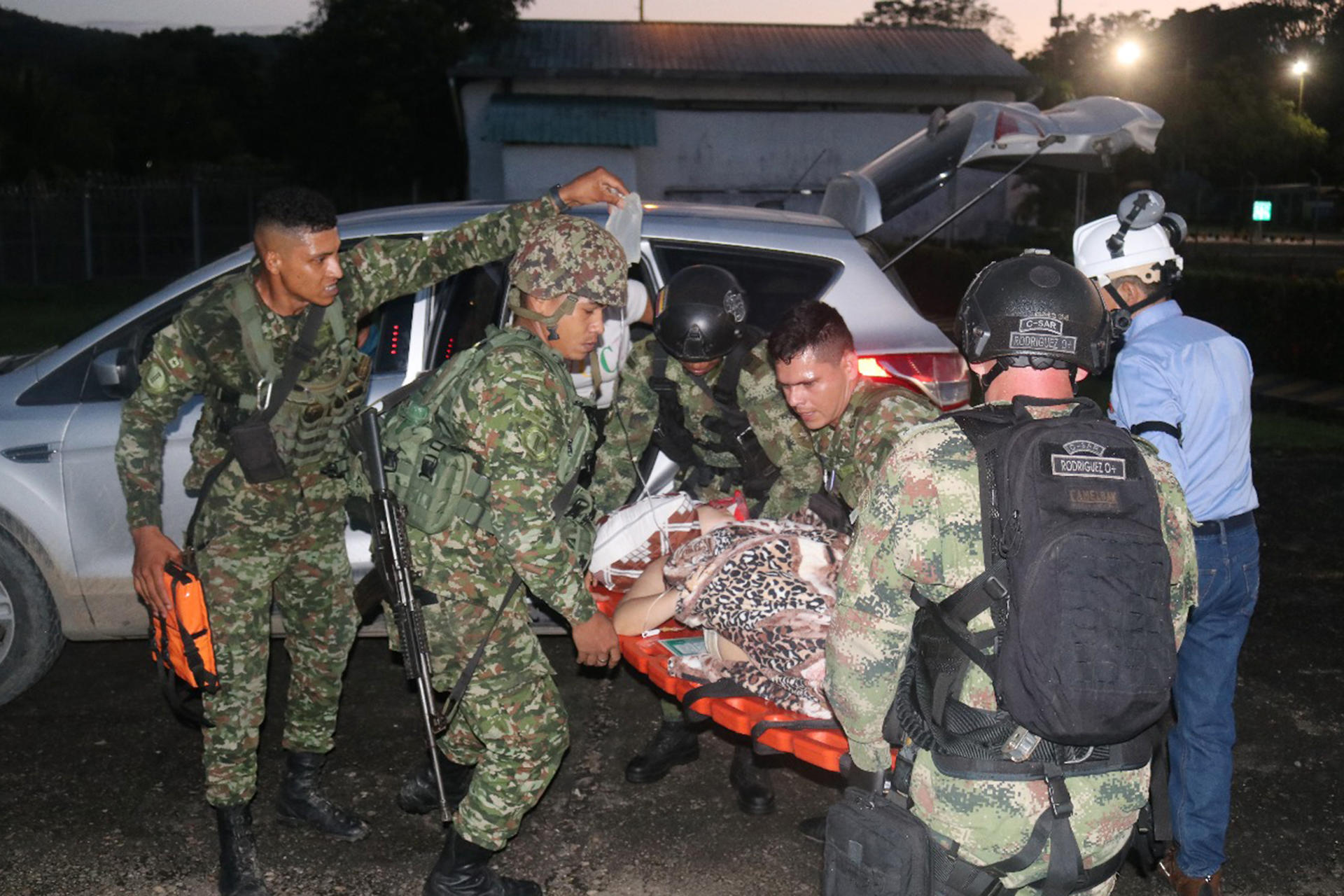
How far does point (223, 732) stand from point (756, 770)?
5.81 feet

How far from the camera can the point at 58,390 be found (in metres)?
4.68

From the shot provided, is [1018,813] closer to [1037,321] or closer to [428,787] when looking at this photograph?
[1037,321]

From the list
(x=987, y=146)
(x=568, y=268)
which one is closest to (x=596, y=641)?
(x=568, y=268)

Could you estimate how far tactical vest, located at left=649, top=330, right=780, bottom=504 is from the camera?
438 centimetres

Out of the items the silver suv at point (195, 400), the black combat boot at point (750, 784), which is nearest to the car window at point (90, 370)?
Result: the silver suv at point (195, 400)

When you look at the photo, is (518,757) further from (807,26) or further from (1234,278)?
(807,26)

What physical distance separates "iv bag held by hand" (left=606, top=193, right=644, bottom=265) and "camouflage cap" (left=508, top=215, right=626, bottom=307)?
0.82m

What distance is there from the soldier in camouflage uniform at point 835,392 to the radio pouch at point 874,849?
1364mm

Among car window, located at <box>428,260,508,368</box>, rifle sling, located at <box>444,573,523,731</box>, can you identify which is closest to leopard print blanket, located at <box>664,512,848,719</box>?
rifle sling, located at <box>444,573,523,731</box>

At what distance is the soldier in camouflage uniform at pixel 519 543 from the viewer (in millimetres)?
3086

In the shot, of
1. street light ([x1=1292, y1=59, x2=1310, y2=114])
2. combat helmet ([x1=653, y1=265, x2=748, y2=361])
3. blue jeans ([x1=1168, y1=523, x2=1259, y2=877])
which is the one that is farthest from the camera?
street light ([x1=1292, y1=59, x2=1310, y2=114])

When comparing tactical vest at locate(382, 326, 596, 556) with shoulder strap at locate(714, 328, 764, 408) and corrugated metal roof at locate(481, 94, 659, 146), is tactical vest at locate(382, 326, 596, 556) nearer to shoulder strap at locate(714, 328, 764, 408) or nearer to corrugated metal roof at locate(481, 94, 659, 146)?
shoulder strap at locate(714, 328, 764, 408)

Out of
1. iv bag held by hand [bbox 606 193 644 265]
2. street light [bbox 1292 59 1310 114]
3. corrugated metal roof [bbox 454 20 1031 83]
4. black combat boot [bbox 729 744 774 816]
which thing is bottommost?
black combat boot [bbox 729 744 774 816]

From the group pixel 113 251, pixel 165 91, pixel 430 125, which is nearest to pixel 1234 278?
pixel 113 251
